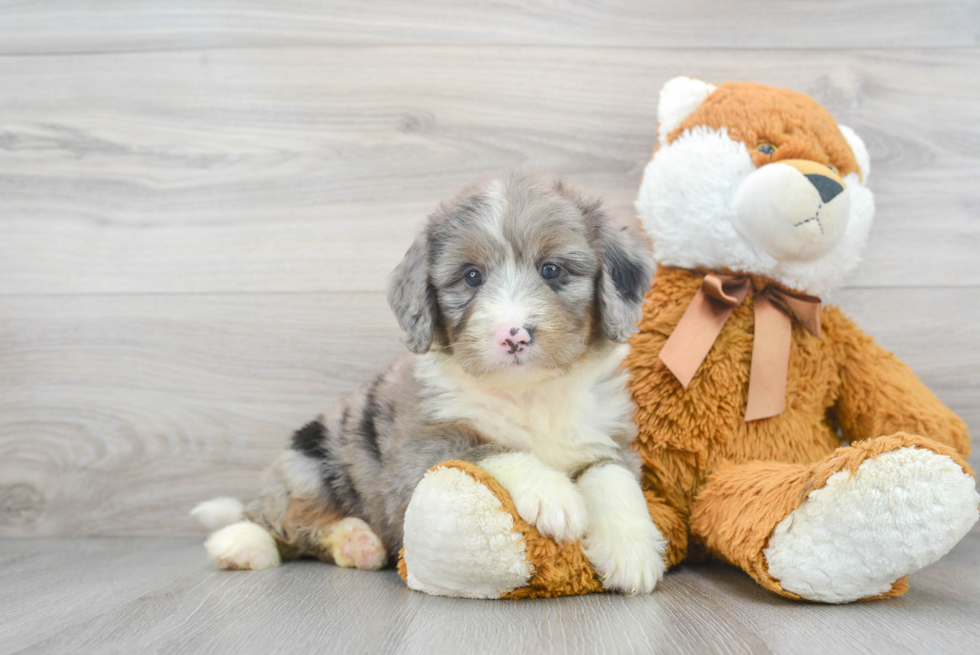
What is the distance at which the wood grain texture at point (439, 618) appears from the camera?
138cm

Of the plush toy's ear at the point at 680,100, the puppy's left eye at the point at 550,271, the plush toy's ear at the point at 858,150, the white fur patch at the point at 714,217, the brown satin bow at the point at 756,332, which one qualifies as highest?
the plush toy's ear at the point at 680,100

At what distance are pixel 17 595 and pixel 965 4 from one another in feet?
11.4

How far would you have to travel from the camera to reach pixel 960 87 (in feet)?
8.51

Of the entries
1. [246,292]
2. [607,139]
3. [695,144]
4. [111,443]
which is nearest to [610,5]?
[607,139]

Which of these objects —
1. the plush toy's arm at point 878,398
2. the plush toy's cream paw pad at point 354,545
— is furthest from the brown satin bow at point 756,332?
the plush toy's cream paw pad at point 354,545

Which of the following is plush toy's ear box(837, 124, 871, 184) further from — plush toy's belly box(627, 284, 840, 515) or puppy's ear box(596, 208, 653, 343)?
puppy's ear box(596, 208, 653, 343)

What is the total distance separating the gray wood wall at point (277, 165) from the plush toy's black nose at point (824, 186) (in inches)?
27.9

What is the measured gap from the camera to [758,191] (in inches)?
78.4

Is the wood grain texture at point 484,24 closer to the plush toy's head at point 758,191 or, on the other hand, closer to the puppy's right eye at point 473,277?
the plush toy's head at point 758,191

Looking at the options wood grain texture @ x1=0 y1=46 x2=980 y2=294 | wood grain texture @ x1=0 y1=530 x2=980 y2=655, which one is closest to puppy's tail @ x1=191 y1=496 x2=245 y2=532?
wood grain texture @ x1=0 y1=530 x2=980 y2=655

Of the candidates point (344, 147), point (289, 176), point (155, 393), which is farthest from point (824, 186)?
point (155, 393)

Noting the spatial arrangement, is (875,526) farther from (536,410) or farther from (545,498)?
(536,410)

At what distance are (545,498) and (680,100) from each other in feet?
4.38

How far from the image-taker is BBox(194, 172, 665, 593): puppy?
1678 mm
